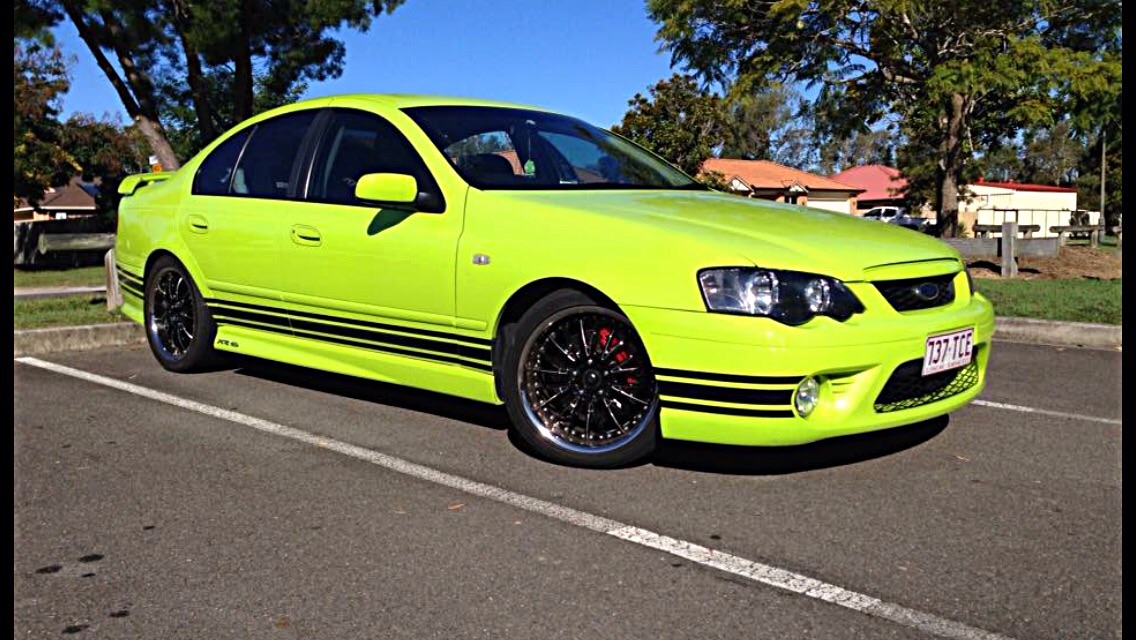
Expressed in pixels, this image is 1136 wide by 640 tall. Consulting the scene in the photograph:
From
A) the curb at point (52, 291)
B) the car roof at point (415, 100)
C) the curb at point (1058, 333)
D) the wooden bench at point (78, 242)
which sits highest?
the car roof at point (415, 100)

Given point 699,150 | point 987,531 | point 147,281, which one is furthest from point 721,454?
point 699,150

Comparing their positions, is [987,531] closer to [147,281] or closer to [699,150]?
[147,281]

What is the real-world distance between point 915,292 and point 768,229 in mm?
635

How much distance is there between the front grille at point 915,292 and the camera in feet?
13.7

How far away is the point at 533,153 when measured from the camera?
531 cm

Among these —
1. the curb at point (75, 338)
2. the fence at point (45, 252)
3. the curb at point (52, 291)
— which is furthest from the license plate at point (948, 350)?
the fence at point (45, 252)

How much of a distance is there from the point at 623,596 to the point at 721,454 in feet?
5.36

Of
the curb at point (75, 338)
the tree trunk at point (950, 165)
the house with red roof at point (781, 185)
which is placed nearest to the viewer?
the curb at point (75, 338)

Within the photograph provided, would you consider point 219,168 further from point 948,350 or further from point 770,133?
point 770,133

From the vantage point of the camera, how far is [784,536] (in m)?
3.47

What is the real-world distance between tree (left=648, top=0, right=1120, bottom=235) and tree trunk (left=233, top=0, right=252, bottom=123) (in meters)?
8.48

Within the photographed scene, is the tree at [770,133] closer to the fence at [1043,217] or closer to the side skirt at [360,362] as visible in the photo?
the fence at [1043,217]

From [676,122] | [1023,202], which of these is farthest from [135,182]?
[1023,202]

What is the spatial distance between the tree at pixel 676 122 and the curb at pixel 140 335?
2770 cm
